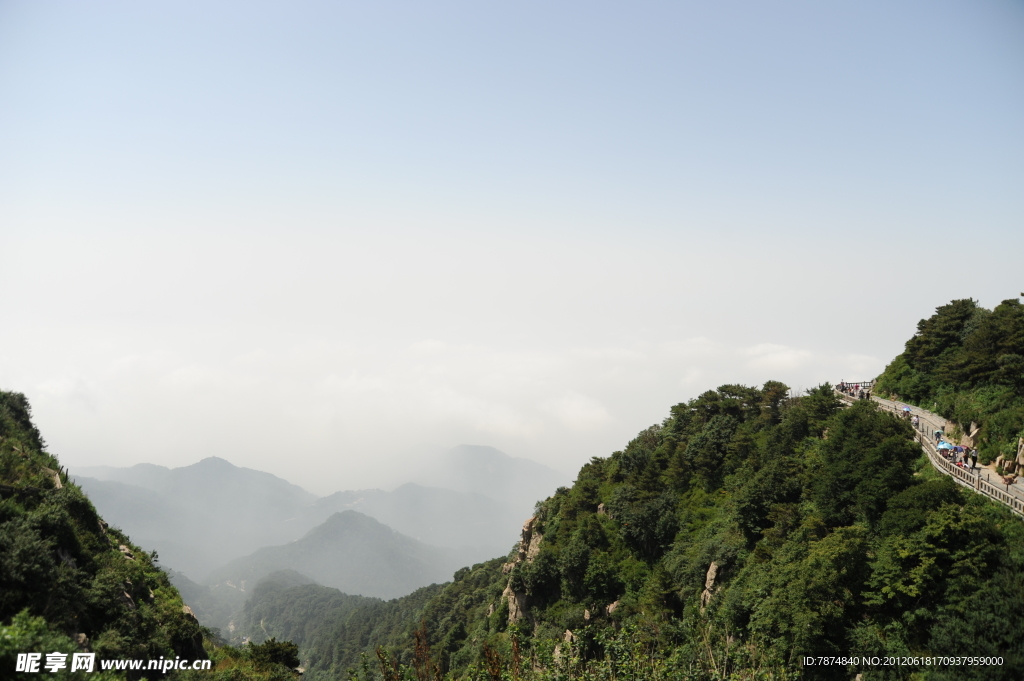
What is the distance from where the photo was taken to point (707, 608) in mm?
31812

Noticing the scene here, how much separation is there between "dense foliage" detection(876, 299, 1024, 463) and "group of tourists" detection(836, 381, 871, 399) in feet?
4.42

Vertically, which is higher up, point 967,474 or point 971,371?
point 971,371

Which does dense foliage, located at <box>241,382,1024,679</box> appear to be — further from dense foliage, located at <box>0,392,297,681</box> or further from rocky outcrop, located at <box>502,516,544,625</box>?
dense foliage, located at <box>0,392,297,681</box>

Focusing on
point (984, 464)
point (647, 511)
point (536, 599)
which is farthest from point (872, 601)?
point (536, 599)

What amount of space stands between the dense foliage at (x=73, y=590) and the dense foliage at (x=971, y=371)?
39.7m

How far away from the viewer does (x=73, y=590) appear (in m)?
22.8

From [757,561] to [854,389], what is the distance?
1031 inches

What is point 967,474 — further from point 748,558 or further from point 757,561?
point 748,558

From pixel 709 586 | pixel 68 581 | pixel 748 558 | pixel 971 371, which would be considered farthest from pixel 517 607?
pixel 971 371

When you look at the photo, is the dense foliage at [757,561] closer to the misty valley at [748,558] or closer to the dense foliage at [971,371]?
the misty valley at [748,558]

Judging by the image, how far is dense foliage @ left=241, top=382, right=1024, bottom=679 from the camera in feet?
65.5

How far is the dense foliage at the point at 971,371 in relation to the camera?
Answer: 29.1 meters

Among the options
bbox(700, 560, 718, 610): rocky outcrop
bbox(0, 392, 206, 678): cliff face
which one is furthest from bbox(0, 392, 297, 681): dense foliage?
bbox(700, 560, 718, 610): rocky outcrop

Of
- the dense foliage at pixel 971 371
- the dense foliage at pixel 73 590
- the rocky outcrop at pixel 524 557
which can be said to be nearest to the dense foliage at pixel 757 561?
the rocky outcrop at pixel 524 557
